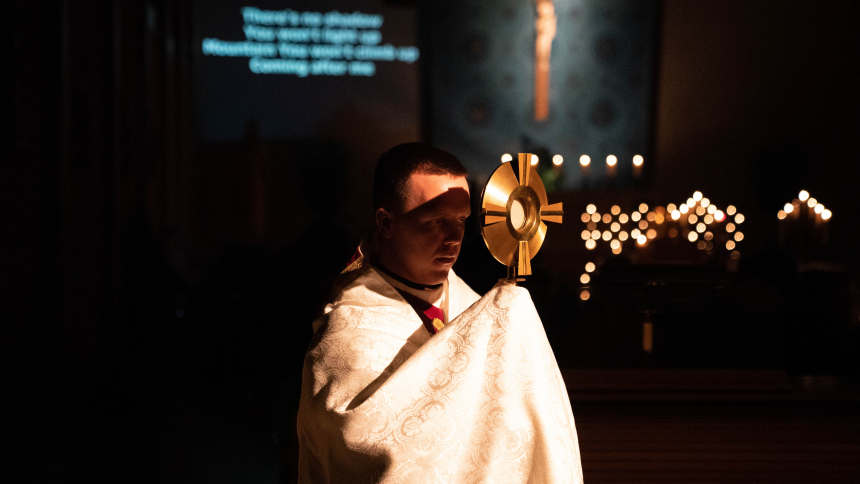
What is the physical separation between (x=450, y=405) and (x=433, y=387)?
48 millimetres

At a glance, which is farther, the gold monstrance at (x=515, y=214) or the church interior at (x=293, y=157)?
the church interior at (x=293, y=157)

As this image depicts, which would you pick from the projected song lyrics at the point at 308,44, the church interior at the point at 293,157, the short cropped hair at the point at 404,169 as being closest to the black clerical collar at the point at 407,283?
the short cropped hair at the point at 404,169

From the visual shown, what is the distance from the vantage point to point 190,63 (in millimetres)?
4316

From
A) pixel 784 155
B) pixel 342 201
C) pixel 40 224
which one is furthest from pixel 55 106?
pixel 784 155

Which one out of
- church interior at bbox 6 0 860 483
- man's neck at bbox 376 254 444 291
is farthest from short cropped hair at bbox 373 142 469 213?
church interior at bbox 6 0 860 483

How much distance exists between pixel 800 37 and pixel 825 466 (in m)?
3.30

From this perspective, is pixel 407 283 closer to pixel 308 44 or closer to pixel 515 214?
pixel 515 214

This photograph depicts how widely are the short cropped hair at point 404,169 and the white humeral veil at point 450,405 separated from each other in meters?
0.31

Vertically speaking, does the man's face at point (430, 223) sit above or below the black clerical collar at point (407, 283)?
above

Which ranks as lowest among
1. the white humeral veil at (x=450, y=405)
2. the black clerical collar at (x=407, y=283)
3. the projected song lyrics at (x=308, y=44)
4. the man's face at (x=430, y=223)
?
the white humeral veil at (x=450, y=405)

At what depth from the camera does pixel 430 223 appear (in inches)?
53.8

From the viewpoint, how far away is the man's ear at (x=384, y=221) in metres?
1.43

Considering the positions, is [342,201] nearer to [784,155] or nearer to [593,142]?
[593,142]

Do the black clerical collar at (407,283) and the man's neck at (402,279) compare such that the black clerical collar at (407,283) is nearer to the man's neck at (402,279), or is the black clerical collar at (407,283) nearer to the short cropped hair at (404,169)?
the man's neck at (402,279)
